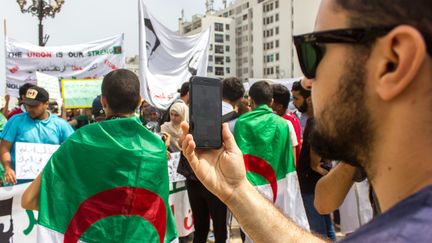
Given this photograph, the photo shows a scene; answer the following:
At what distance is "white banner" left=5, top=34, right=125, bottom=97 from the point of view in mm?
7707

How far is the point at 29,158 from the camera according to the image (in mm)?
4305

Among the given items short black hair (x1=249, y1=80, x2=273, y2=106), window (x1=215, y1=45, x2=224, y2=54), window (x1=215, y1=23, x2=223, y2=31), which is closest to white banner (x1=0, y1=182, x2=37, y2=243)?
short black hair (x1=249, y1=80, x2=273, y2=106)

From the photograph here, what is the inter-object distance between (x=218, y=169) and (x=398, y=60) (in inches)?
36.5

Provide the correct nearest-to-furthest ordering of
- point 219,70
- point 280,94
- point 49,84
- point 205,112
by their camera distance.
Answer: point 205,112 → point 280,94 → point 49,84 → point 219,70

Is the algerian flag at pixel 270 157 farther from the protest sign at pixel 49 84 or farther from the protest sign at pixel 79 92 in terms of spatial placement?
the protest sign at pixel 49 84

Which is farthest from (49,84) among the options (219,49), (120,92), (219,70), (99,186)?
(219,49)

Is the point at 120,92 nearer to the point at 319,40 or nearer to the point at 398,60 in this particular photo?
the point at 319,40

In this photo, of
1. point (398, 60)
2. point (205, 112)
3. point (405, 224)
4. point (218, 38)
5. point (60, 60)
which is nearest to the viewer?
point (405, 224)

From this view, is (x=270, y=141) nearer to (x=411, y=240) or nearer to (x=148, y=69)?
(x=148, y=69)

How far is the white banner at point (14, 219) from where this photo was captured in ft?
13.0

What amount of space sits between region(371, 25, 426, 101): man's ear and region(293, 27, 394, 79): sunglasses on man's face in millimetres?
23

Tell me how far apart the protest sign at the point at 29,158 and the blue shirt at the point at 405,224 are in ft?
13.4

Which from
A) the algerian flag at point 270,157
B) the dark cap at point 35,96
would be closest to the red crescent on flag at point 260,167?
the algerian flag at point 270,157

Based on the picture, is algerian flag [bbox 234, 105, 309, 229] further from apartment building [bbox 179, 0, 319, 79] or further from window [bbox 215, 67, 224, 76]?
window [bbox 215, 67, 224, 76]
